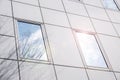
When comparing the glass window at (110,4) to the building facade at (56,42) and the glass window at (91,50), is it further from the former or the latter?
the glass window at (91,50)

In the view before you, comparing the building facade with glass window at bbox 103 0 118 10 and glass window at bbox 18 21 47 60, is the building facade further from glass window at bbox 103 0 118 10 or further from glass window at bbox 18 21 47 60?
glass window at bbox 103 0 118 10

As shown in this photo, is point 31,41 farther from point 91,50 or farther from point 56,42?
point 91,50

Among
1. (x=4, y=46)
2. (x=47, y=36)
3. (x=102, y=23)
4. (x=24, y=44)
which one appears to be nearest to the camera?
(x=4, y=46)

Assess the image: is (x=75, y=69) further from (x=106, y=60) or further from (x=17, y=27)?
(x=17, y=27)

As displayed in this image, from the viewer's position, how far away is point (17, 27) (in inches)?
324

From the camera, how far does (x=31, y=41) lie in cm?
818

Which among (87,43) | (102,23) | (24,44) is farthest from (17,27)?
(102,23)

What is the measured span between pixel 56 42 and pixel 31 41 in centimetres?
88

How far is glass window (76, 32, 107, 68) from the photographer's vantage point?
8852 mm

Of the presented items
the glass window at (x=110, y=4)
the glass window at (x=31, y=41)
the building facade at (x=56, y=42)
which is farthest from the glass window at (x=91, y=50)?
the glass window at (x=110, y=4)

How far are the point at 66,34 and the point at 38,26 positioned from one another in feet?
3.53

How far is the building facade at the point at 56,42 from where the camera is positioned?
7391mm

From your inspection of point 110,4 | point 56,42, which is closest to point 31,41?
point 56,42

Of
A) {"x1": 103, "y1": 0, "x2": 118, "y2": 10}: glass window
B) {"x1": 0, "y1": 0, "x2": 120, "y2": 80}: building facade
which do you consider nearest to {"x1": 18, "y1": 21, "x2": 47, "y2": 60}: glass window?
{"x1": 0, "y1": 0, "x2": 120, "y2": 80}: building facade
